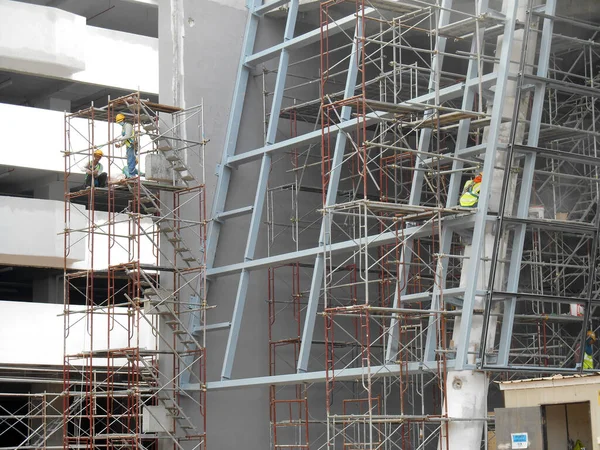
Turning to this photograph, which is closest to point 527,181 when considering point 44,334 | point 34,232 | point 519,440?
point 519,440

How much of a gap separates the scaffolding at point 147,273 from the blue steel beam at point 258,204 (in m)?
0.81

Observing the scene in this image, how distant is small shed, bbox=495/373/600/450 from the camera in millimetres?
22312

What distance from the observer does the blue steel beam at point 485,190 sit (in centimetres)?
2470

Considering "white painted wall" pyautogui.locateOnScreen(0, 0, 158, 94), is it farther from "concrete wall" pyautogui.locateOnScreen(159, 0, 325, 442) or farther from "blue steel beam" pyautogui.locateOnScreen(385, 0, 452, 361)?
"blue steel beam" pyautogui.locateOnScreen(385, 0, 452, 361)

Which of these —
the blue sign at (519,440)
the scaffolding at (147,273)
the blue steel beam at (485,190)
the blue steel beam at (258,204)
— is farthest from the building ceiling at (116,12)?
the blue sign at (519,440)

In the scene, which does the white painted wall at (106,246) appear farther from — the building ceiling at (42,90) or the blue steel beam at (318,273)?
the blue steel beam at (318,273)

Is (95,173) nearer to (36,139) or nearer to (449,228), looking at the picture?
(36,139)

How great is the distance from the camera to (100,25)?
37812 mm

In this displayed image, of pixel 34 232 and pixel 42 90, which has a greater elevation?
pixel 42 90

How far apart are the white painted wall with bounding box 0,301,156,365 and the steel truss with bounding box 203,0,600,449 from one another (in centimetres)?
331

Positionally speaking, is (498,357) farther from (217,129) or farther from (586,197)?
(217,129)

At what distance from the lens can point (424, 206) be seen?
95.5ft

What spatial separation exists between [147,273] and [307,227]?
494cm

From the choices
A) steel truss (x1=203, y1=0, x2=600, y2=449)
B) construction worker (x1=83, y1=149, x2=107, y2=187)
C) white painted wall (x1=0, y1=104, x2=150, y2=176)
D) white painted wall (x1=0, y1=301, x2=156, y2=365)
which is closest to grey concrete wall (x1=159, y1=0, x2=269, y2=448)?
steel truss (x1=203, y1=0, x2=600, y2=449)
